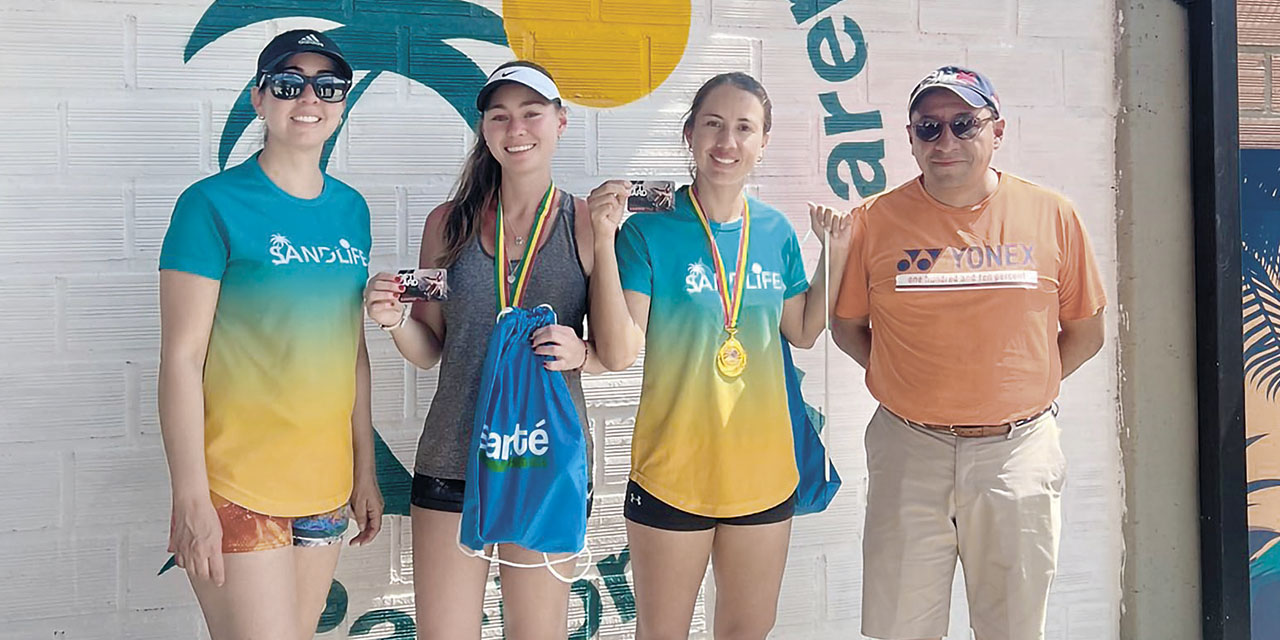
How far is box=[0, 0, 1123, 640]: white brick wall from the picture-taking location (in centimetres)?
282

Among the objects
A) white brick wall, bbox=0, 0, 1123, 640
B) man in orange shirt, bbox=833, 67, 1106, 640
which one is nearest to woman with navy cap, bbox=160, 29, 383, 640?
white brick wall, bbox=0, 0, 1123, 640

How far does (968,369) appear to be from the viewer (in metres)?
2.65

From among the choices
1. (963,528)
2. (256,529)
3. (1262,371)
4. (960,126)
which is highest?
(960,126)

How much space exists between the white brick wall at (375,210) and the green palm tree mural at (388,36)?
0.10 feet

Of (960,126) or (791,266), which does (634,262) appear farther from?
(960,126)

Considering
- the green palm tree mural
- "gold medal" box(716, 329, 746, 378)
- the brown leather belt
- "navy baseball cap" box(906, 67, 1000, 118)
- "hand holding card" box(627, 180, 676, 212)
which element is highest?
the green palm tree mural

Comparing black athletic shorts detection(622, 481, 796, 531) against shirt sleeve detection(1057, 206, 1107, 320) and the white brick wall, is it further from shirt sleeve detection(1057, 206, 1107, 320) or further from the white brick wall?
shirt sleeve detection(1057, 206, 1107, 320)

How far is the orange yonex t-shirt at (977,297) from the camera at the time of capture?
8.69 feet

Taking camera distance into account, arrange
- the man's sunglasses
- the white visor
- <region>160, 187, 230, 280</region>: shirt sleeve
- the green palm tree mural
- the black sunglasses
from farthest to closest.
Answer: the green palm tree mural < the man's sunglasses < the white visor < the black sunglasses < <region>160, 187, 230, 280</region>: shirt sleeve

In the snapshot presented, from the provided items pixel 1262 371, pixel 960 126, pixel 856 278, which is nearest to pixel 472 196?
pixel 856 278

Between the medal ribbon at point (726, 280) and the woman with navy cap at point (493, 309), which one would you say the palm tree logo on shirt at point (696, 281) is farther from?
the woman with navy cap at point (493, 309)

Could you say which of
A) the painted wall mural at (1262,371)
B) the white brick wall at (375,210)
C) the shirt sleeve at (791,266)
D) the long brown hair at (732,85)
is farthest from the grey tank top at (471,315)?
the painted wall mural at (1262,371)

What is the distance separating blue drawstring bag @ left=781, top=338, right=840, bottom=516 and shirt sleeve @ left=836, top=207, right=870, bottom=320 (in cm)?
25

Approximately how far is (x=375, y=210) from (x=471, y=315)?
86 cm
